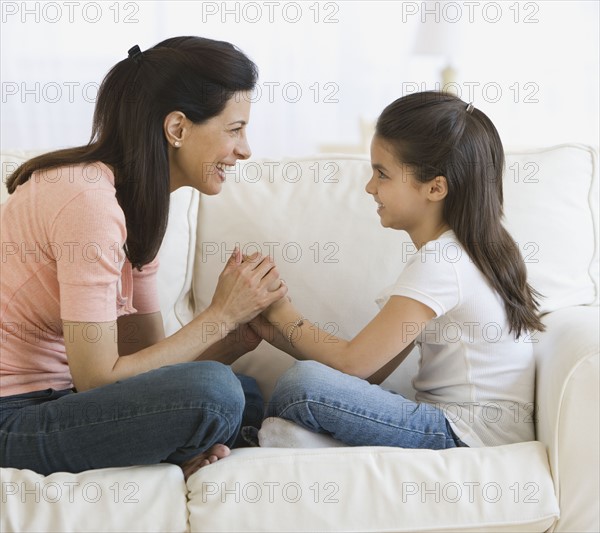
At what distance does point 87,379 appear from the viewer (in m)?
1.36

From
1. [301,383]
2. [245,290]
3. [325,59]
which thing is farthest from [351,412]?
[325,59]

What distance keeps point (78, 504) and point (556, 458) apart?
0.75 meters

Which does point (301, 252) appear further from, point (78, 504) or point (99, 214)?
point (78, 504)

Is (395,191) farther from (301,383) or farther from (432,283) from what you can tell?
(301,383)

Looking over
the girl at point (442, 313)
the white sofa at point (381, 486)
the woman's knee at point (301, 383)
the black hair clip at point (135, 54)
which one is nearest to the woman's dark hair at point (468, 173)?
the girl at point (442, 313)

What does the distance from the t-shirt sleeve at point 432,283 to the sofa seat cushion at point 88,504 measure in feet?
1.70

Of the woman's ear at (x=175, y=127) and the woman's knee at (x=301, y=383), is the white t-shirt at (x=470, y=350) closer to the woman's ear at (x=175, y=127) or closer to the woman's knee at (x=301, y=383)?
the woman's knee at (x=301, y=383)

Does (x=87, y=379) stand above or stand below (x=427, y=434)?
above

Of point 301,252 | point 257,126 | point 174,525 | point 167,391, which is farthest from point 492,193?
point 257,126

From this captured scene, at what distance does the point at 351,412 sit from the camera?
1.37 metres

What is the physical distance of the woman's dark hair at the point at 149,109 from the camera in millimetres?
1429

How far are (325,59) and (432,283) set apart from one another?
4.46ft

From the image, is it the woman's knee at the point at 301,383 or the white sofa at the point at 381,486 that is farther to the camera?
the woman's knee at the point at 301,383

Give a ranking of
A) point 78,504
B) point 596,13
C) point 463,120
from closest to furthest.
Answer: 1. point 78,504
2. point 463,120
3. point 596,13
